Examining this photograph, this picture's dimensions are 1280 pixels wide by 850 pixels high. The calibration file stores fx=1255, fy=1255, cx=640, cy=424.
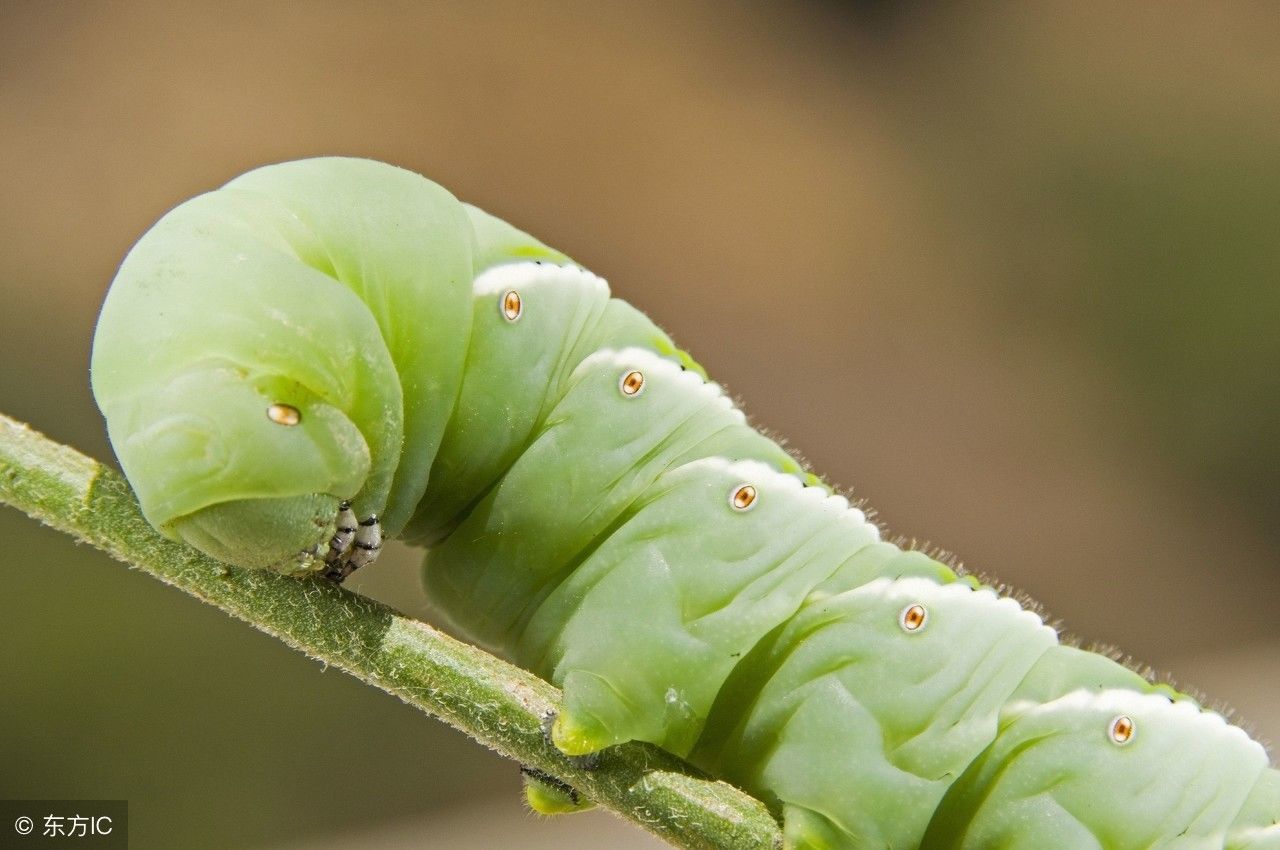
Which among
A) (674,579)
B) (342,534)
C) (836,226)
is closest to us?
(342,534)

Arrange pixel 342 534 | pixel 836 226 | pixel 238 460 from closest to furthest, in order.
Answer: pixel 238 460 < pixel 342 534 < pixel 836 226

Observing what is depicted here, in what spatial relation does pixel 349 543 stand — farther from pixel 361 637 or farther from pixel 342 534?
pixel 361 637

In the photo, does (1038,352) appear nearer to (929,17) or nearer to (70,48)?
(929,17)

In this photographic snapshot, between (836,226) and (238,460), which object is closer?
(238,460)

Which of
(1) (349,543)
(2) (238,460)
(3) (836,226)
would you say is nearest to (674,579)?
(1) (349,543)

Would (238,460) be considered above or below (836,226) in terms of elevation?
below

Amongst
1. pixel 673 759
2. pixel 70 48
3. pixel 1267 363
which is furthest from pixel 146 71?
pixel 1267 363

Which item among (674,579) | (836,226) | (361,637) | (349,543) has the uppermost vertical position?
(836,226)

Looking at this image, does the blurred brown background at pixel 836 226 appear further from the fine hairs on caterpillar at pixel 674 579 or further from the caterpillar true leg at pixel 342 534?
the caterpillar true leg at pixel 342 534
